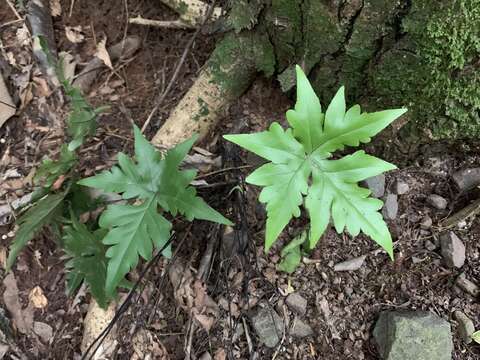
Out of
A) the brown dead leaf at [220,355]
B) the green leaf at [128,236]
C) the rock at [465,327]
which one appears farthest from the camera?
the brown dead leaf at [220,355]

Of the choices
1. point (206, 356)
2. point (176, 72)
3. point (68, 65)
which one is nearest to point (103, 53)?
point (68, 65)

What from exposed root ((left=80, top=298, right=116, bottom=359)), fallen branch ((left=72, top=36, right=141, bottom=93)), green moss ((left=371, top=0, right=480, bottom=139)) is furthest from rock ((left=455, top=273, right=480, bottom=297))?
fallen branch ((left=72, top=36, right=141, bottom=93))

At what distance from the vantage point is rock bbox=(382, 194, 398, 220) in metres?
2.20

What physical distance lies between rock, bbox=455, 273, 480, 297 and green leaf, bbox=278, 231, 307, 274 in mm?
678

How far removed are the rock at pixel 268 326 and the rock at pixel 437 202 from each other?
2.85 feet

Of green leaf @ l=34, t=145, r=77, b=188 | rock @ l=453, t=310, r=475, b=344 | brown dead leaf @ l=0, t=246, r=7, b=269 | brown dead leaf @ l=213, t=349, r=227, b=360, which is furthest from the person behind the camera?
brown dead leaf @ l=0, t=246, r=7, b=269

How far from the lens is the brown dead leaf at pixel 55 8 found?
116 inches

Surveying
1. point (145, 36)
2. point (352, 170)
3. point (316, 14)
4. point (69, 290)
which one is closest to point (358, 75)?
point (316, 14)

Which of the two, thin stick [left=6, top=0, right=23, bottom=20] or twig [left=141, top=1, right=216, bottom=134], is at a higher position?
thin stick [left=6, top=0, right=23, bottom=20]

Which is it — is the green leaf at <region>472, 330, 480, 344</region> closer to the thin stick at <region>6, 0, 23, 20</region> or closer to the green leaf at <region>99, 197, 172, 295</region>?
the green leaf at <region>99, 197, 172, 295</region>

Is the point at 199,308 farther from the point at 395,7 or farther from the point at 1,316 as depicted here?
the point at 395,7

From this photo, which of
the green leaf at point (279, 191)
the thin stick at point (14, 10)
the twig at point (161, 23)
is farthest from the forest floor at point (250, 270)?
the thin stick at point (14, 10)

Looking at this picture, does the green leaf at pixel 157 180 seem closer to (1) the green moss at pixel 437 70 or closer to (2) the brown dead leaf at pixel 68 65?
(1) the green moss at pixel 437 70

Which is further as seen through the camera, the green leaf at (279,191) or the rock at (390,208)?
the rock at (390,208)
